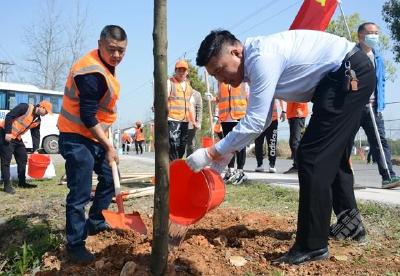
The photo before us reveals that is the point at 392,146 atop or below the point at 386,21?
below

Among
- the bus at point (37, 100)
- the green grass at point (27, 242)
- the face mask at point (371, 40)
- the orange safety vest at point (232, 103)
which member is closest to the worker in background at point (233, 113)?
the orange safety vest at point (232, 103)

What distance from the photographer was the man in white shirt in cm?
292

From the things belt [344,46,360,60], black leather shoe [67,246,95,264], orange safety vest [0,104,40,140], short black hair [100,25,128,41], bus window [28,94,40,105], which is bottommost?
black leather shoe [67,246,95,264]

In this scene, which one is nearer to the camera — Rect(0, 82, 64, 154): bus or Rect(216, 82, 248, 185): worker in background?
Rect(216, 82, 248, 185): worker in background

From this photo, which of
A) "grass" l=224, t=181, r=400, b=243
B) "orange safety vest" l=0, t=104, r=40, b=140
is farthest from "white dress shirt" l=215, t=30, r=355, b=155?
"orange safety vest" l=0, t=104, r=40, b=140

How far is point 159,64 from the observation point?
259 cm

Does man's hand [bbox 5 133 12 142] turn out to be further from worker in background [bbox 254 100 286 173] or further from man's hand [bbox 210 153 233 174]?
man's hand [bbox 210 153 233 174]

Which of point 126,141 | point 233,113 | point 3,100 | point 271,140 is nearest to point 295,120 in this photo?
point 271,140

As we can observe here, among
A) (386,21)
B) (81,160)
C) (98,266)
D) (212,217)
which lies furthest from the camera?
(386,21)

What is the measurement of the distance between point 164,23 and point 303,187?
1334 mm

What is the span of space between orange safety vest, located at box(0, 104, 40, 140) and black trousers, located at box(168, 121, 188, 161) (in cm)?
268

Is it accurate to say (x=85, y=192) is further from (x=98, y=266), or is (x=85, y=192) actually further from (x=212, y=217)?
(x=212, y=217)

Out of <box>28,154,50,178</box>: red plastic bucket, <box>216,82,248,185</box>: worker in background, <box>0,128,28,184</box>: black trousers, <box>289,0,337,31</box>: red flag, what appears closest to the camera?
<box>289,0,337,31</box>: red flag

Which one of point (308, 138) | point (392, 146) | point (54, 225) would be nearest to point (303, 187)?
point (308, 138)
